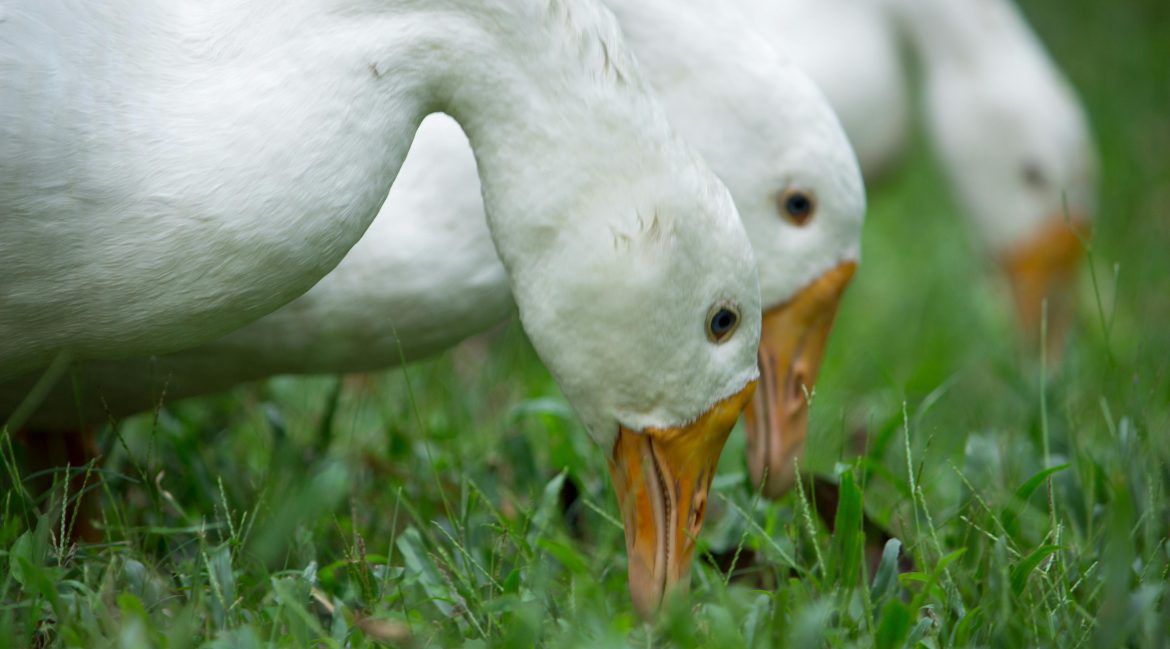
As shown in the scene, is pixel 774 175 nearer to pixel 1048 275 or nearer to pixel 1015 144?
A: pixel 1015 144

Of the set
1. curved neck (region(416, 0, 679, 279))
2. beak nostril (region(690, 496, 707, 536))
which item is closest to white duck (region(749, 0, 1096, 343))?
beak nostril (region(690, 496, 707, 536))

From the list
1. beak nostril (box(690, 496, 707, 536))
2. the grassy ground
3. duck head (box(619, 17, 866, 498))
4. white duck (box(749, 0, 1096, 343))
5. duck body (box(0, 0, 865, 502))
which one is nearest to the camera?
the grassy ground

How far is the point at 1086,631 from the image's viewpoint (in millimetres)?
2217

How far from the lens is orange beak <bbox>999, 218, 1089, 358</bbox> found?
4934 mm

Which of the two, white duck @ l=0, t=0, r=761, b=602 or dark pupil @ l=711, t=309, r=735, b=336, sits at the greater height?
white duck @ l=0, t=0, r=761, b=602

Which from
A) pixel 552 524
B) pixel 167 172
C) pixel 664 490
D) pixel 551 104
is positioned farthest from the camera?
pixel 552 524

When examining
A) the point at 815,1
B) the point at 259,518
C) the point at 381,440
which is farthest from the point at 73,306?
the point at 815,1

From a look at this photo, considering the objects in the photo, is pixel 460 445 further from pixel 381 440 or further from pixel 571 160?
pixel 571 160

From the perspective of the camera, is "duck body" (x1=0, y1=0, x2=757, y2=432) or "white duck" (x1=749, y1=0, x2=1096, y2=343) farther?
"white duck" (x1=749, y1=0, x2=1096, y2=343)

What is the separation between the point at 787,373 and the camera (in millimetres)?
3107

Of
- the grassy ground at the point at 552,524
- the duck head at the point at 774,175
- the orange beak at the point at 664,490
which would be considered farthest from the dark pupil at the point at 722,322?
the duck head at the point at 774,175

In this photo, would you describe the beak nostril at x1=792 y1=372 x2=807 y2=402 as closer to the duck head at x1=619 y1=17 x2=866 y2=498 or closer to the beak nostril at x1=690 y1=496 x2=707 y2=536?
the duck head at x1=619 y1=17 x2=866 y2=498

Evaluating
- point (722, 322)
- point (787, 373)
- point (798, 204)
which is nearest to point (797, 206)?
point (798, 204)

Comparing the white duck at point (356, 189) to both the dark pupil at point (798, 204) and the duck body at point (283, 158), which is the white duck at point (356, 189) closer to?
the duck body at point (283, 158)
